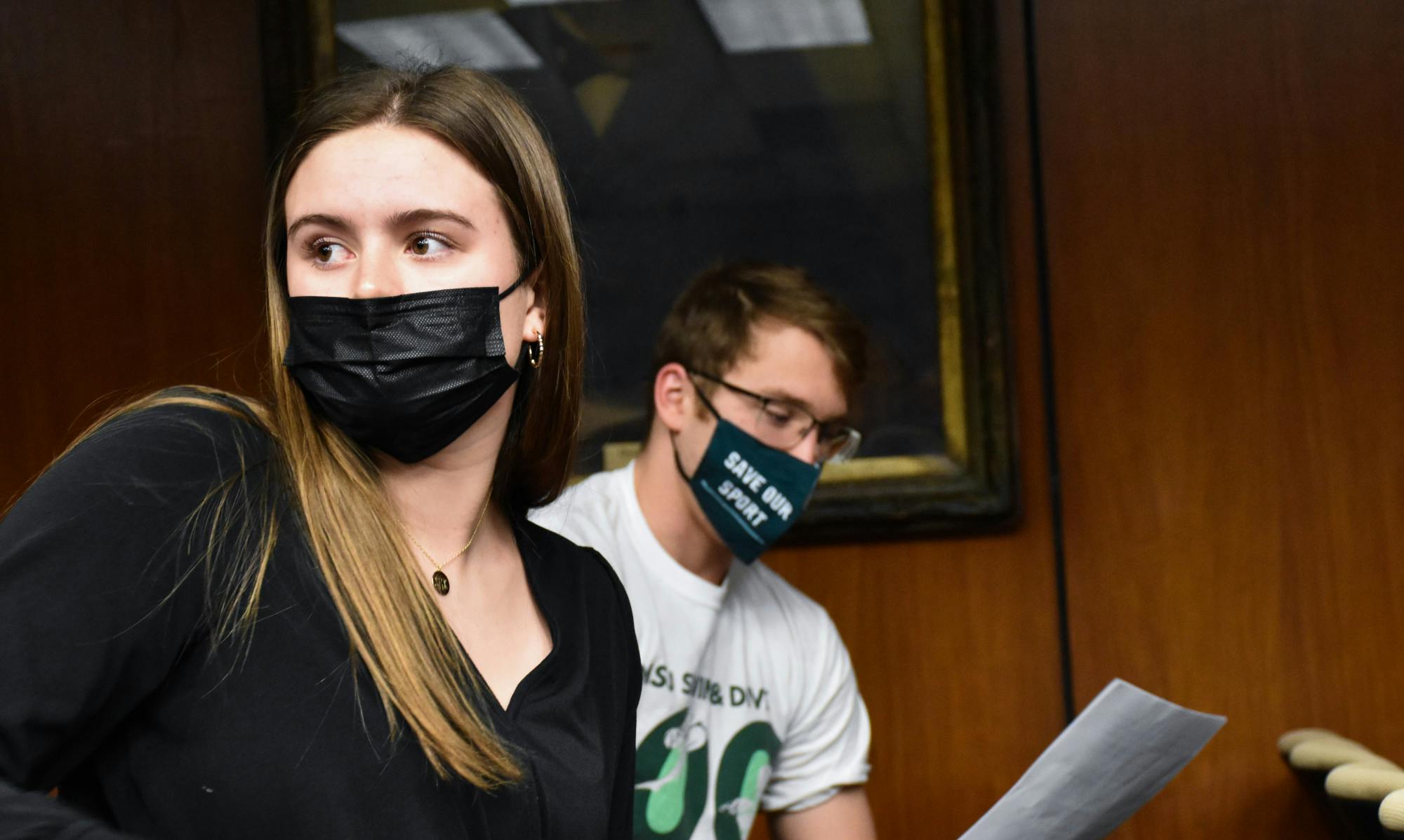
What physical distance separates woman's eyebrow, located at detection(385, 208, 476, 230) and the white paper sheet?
2.46 feet

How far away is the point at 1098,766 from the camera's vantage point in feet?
4.44

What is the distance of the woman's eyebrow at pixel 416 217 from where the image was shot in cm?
112

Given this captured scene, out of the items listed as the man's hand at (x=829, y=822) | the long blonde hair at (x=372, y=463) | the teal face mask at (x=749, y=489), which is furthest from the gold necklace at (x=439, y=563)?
the man's hand at (x=829, y=822)

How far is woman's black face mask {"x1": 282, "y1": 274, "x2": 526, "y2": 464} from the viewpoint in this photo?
113 cm

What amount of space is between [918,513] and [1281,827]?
2.73ft

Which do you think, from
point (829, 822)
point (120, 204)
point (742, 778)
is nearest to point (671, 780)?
point (742, 778)

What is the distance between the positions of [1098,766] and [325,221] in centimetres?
90

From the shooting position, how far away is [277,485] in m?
1.11

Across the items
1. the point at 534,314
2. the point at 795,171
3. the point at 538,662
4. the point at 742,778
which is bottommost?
the point at 742,778

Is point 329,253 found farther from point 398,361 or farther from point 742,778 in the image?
point 742,778

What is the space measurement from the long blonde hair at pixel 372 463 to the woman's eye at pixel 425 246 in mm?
79

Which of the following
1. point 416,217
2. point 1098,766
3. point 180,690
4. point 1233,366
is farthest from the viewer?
point 1233,366

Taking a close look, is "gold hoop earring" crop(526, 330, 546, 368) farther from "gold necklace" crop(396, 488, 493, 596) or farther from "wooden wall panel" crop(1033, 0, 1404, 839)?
"wooden wall panel" crop(1033, 0, 1404, 839)

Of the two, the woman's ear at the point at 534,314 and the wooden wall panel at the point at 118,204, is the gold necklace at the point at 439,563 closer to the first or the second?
the woman's ear at the point at 534,314
